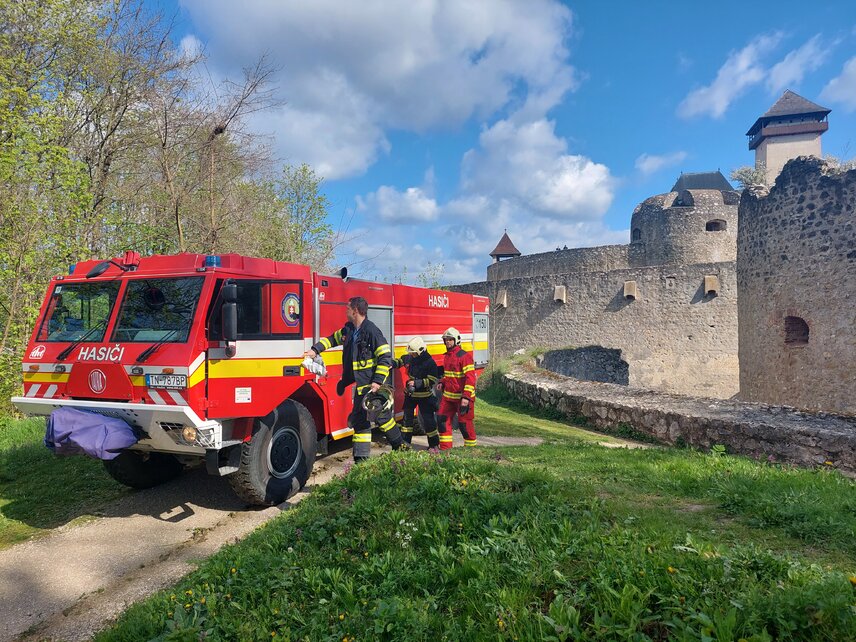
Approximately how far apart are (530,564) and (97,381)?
14.3 feet

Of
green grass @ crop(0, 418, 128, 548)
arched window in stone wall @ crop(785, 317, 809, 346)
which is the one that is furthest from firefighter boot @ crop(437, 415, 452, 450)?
arched window in stone wall @ crop(785, 317, 809, 346)

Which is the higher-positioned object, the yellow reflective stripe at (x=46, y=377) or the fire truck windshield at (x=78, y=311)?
the fire truck windshield at (x=78, y=311)

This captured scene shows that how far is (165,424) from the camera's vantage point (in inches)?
187

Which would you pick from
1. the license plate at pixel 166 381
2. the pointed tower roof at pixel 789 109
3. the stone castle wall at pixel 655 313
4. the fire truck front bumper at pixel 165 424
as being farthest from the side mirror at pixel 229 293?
the pointed tower roof at pixel 789 109

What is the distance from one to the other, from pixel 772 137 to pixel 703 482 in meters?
51.0

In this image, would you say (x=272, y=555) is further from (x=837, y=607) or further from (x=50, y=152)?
(x=50, y=152)

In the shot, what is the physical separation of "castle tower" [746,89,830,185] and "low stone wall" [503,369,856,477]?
4193 centimetres

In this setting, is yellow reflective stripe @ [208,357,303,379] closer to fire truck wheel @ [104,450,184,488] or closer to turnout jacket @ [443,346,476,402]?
fire truck wheel @ [104,450,184,488]

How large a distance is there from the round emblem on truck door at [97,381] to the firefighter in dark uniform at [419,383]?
3.63m

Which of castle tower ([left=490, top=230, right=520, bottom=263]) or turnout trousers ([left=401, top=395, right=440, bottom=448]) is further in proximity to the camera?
castle tower ([left=490, top=230, right=520, bottom=263])

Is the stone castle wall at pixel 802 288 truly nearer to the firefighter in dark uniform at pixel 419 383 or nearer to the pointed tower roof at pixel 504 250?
the firefighter in dark uniform at pixel 419 383

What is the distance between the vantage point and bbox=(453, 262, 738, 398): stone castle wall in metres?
22.5

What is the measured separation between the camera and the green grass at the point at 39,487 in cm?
518

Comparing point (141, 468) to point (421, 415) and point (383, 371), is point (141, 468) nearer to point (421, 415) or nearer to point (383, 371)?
point (383, 371)
